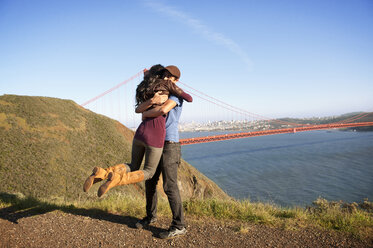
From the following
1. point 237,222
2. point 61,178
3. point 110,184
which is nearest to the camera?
point 110,184

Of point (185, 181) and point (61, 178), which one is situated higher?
point (61, 178)

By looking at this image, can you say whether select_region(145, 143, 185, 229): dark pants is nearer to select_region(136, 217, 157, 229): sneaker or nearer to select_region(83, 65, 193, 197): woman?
select_region(83, 65, 193, 197): woman

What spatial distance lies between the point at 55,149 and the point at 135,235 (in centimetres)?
1075

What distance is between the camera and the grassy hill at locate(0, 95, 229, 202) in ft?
29.1

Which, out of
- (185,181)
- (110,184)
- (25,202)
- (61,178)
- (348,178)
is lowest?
(348,178)

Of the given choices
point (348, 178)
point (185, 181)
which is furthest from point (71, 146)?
point (348, 178)

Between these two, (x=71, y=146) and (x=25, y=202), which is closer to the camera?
(x=25, y=202)

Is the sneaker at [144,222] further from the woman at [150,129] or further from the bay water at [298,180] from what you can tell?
the bay water at [298,180]

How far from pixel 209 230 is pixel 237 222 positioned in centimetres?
49

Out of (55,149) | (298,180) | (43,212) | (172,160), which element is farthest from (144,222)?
(298,180)

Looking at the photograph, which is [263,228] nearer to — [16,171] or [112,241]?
[112,241]

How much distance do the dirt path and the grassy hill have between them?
477 centimetres

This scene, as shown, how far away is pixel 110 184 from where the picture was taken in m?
2.01

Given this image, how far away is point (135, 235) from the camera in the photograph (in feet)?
8.43
